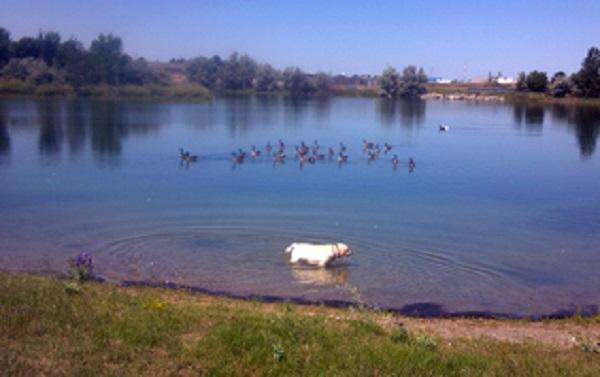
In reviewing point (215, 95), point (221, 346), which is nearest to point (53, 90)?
point (215, 95)

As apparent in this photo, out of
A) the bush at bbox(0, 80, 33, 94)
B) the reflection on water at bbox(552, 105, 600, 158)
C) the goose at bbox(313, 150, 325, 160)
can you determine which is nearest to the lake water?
the goose at bbox(313, 150, 325, 160)

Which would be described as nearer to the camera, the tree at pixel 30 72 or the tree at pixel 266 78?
the tree at pixel 30 72

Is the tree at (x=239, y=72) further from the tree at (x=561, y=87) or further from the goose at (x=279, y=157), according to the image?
the goose at (x=279, y=157)

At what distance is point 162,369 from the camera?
6887 millimetres

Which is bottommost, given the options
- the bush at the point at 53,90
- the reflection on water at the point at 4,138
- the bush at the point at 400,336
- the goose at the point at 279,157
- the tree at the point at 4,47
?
the bush at the point at 400,336

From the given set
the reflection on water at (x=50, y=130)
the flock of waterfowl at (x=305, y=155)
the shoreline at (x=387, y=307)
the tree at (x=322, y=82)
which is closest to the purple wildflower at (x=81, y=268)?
the shoreline at (x=387, y=307)

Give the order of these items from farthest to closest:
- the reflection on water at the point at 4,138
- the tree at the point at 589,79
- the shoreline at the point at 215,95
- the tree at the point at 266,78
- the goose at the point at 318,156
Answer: the tree at the point at 266,78 < the tree at the point at 589,79 < the shoreline at the point at 215,95 < the goose at the point at 318,156 < the reflection on water at the point at 4,138

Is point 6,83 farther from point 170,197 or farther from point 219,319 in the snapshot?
point 219,319

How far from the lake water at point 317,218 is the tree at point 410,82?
295 ft

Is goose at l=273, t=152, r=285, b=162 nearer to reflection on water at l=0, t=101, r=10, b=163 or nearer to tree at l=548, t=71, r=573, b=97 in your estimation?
reflection on water at l=0, t=101, r=10, b=163

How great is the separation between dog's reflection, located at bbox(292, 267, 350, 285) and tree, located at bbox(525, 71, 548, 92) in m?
127

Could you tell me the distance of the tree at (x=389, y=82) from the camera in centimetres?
13238

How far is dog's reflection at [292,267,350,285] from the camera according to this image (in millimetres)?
14758

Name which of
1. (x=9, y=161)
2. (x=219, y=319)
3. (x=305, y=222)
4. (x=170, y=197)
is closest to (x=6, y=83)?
(x=9, y=161)
